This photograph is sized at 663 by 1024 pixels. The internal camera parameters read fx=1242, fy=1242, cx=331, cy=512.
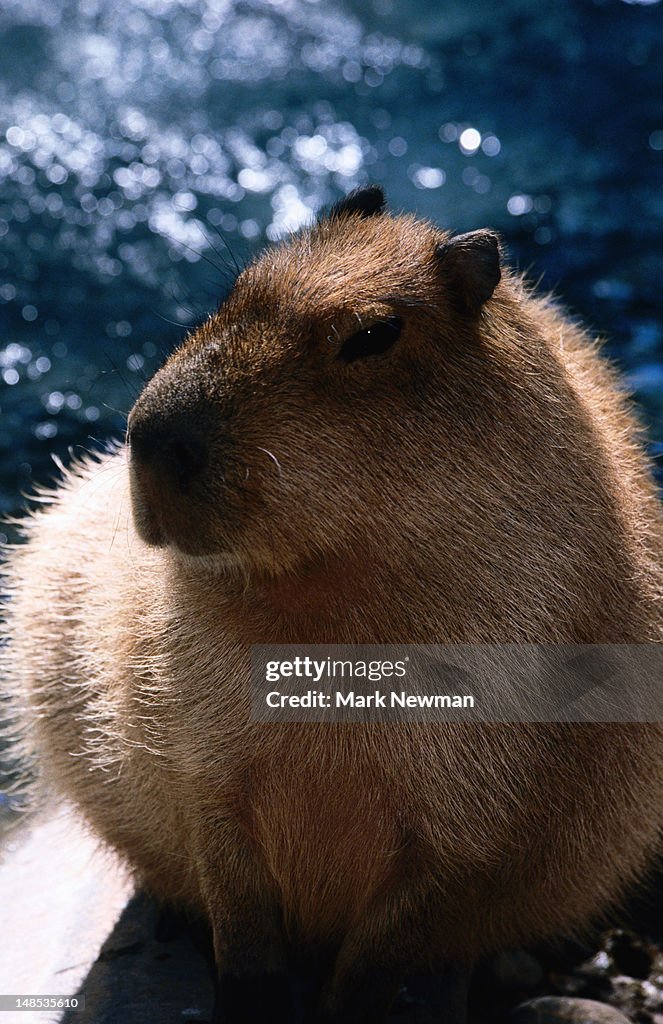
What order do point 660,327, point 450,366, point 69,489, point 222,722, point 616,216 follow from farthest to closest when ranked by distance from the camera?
point 616,216 → point 660,327 → point 69,489 → point 222,722 → point 450,366

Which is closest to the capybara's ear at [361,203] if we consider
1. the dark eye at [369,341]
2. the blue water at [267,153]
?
the dark eye at [369,341]

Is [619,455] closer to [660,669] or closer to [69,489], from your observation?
[660,669]

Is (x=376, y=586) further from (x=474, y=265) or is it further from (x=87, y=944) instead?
(x=87, y=944)

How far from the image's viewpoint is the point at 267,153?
600 cm

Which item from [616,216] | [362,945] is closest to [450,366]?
[362,945]

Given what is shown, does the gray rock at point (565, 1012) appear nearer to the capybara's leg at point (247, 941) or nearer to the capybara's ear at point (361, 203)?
the capybara's leg at point (247, 941)

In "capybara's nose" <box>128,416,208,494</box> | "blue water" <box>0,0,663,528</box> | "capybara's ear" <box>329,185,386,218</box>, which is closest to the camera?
"capybara's nose" <box>128,416,208,494</box>

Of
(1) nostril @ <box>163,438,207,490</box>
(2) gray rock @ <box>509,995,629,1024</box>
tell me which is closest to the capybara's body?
(1) nostril @ <box>163,438,207,490</box>

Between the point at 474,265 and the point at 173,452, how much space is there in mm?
581

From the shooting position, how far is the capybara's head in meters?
1.92

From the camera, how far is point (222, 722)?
221cm

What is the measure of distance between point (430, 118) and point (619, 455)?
4103mm

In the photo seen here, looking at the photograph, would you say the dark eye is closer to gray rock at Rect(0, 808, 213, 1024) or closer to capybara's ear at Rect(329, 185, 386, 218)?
capybara's ear at Rect(329, 185, 386, 218)

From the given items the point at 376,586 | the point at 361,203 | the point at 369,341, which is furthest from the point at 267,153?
the point at 376,586
